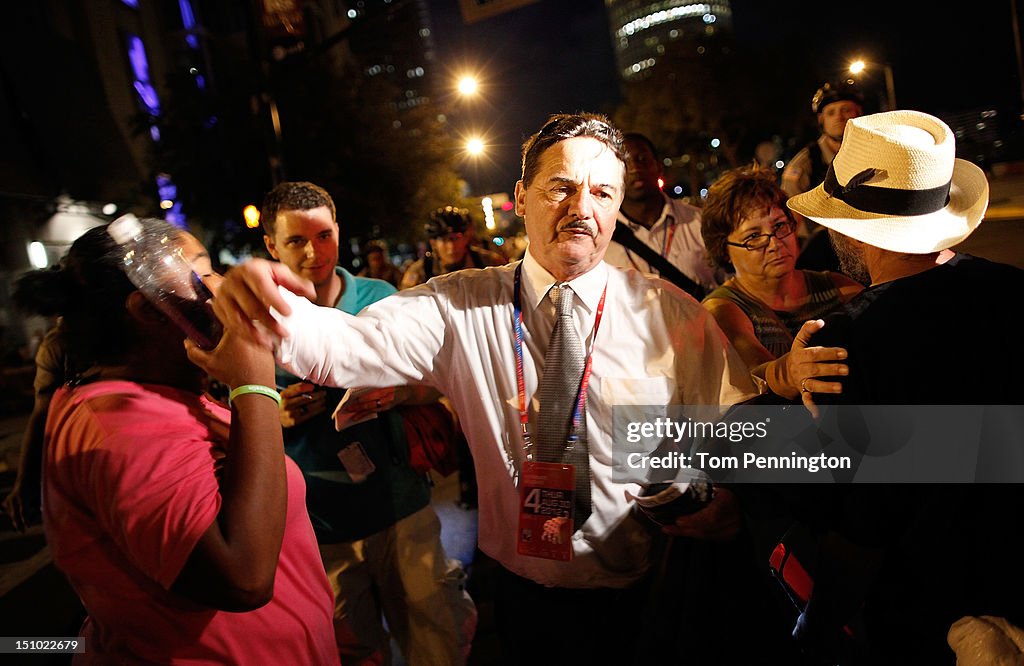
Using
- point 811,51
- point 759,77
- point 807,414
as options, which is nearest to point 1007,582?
point 807,414

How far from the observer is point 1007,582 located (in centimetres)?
169

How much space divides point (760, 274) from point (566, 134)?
4.05 ft

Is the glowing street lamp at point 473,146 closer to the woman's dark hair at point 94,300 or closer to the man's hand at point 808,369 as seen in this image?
the man's hand at point 808,369

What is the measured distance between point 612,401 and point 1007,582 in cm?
118

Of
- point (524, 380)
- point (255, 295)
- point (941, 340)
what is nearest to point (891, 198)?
point (941, 340)

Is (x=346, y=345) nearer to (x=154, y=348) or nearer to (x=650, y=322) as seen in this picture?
(x=154, y=348)

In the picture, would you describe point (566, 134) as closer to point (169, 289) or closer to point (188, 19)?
point (169, 289)

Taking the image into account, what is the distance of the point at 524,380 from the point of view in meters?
2.05

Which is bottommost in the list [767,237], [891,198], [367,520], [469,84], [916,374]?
[367,520]

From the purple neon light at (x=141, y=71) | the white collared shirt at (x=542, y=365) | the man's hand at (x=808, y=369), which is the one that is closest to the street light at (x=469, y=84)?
the white collared shirt at (x=542, y=365)

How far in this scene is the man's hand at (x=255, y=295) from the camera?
1464 millimetres

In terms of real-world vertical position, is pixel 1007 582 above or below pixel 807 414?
below

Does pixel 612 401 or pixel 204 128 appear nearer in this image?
pixel 612 401

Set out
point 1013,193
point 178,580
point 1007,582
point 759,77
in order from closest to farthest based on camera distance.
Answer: point 178,580
point 1007,582
point 1013,193
point 759,77
